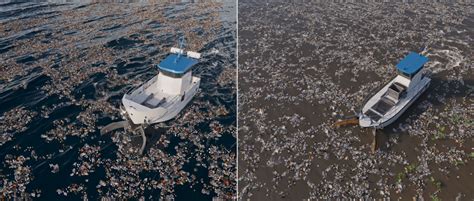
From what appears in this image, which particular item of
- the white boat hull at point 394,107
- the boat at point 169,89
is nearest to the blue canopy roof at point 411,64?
the white boat hull at point 394,107

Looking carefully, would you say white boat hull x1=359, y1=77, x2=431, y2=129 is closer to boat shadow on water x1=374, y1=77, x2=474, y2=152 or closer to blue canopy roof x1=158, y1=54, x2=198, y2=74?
boat shadow on water x1=374, y1=77, x2=474, y2=152

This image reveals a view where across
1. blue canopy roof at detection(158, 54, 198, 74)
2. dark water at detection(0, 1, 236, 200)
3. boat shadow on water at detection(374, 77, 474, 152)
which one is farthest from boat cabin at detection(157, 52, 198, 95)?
boat shadow on water at detection(374, 77, 474, 152)

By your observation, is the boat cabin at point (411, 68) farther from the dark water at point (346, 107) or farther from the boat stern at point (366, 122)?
the boat stern at point (366, 122)

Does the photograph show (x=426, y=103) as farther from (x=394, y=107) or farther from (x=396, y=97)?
(x=394, y=107)

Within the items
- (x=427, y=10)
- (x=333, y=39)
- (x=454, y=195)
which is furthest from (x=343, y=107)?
(x=427, y=10)

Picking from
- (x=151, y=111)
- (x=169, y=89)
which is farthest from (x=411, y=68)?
(x=151, y=111)

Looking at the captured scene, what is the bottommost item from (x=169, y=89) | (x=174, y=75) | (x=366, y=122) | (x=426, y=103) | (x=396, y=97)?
(x=426, y=103)

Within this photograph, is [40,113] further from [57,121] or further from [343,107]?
[343,107]
